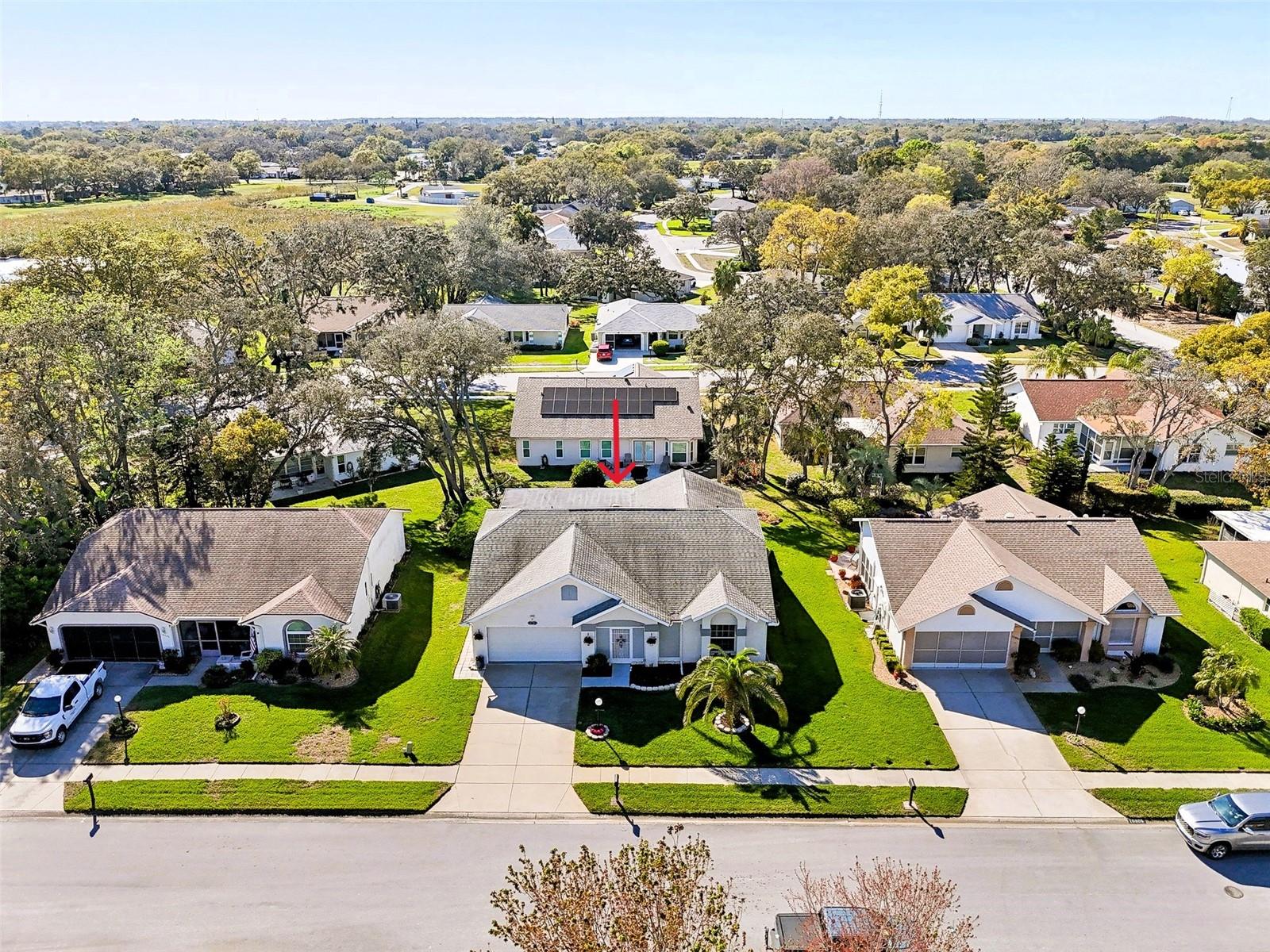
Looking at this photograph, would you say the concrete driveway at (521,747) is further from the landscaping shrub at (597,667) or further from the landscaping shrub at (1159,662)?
the landscaping shrub at (1159,662)

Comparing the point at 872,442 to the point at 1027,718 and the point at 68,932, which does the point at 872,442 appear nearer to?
the point at 1027,718

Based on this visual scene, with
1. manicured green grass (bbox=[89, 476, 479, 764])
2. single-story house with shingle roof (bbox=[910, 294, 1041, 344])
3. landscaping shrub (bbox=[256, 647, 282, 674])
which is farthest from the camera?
single-story house with shingle roof (bbox=[910, 294, 1041, 344])

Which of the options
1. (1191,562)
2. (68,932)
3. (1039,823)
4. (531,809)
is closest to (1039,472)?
(1191,562)

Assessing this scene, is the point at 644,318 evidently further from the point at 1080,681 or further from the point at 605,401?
the point at 1080,681

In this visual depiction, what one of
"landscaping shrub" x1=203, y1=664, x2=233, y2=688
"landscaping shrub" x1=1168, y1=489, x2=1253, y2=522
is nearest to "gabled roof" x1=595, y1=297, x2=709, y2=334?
"landscaping shrub" x1=1168, y1=489, x2=1253, y2=522

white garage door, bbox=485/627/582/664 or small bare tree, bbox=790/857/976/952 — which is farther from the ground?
small bare tree, bbox=790/857/976/952

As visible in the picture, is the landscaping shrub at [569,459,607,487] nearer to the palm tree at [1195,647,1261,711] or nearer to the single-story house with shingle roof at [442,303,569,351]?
the palm tree at [1195,647,1261,711]
